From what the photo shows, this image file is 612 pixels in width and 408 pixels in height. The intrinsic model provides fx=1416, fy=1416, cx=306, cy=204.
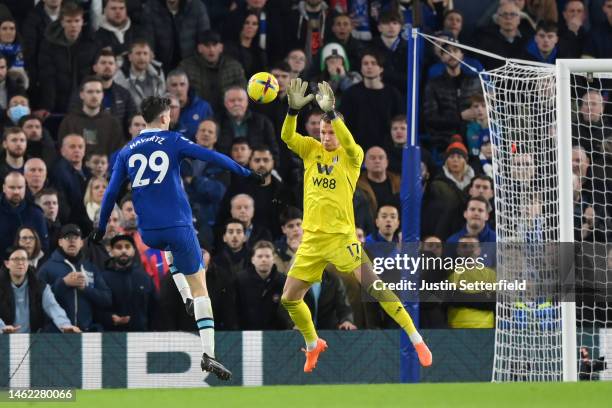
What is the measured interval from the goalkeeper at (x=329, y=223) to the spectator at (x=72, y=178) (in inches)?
141

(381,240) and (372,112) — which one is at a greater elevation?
(372,112)

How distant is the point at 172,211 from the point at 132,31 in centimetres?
584

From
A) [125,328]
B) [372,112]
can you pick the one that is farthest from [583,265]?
[125,328]

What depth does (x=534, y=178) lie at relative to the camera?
14469mm

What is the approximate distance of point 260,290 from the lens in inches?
570

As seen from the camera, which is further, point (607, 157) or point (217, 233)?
point (607, 157)

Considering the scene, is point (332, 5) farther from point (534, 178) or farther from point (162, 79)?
point (534, 178)

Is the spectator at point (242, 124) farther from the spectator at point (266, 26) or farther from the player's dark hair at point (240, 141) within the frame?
the spectator at point (266, 26)

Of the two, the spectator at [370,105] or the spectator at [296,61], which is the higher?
the spectator at [296,61]

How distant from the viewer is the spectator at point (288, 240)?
14930 mm

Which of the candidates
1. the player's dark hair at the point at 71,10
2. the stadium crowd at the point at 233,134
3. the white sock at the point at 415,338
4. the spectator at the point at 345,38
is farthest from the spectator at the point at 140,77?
the white sock at the point at 415,338

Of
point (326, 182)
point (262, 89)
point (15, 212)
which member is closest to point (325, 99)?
point (262, 89)

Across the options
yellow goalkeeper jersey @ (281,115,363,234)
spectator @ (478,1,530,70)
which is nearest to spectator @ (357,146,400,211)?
spectator @ (478,1,530,70)

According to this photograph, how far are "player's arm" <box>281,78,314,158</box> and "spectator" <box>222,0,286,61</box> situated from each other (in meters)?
5.16
